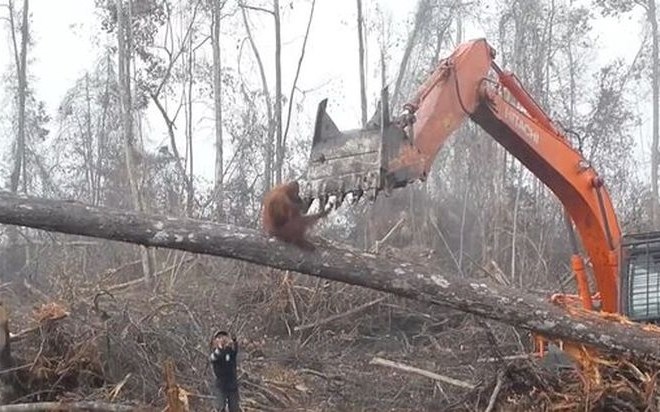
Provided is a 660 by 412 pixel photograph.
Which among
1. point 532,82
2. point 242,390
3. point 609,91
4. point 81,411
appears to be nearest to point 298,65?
point 532,82

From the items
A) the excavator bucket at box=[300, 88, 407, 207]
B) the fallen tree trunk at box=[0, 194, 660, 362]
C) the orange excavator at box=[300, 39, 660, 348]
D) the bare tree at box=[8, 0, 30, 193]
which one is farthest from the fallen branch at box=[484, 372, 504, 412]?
the bare tree at box=[8, 0, 30, 193]

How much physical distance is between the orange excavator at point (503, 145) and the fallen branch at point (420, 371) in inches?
76.8

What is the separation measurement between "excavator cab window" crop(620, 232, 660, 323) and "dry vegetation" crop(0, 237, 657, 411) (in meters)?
0.78

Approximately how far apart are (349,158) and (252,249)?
0.76 metres

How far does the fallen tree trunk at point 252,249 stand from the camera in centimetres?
545

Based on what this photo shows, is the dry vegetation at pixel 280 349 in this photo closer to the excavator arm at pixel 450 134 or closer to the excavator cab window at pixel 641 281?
the excavator cab window at pixel 641 281

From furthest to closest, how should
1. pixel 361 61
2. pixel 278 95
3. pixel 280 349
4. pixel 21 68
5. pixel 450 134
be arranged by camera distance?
pixel 21 68 < pixel 361 61 < pixel 278 95 < pixel 280 349 < pixel 450 134

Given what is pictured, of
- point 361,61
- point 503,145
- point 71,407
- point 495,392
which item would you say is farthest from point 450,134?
point 361,61

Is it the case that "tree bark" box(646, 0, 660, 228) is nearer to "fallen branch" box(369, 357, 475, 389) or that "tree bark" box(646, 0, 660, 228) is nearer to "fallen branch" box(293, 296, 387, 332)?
"fallen branch" box(293, 296, 387, 332)

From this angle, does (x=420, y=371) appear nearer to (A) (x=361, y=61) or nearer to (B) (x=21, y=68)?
(A) (x=361, y=61)

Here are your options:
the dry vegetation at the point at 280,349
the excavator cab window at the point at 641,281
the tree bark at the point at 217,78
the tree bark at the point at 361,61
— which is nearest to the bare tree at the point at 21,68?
the tree bark at the point at 217,78

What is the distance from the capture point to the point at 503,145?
7.52 metres

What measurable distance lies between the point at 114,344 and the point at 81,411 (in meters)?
1.61

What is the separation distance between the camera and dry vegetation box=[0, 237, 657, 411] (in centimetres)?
750
